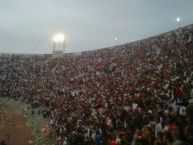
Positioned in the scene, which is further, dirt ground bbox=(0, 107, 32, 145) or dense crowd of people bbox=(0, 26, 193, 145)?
dirt ground bbox=(0, 107, 32, 145)

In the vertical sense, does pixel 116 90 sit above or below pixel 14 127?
above

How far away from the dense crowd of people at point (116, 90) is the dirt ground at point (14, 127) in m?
2.32

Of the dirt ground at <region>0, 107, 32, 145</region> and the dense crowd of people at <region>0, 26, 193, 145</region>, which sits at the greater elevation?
the dense crowd of people at <region>0, 26, 193, 145</region>

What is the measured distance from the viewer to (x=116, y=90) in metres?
25.0

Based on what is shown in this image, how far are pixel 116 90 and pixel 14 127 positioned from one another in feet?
38.2

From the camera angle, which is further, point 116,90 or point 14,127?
point 14,127

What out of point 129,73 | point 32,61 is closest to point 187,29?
point 129,73

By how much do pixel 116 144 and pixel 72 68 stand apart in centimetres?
2798

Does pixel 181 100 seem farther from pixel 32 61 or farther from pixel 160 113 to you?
pixel 32 61

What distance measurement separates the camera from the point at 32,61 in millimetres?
52031

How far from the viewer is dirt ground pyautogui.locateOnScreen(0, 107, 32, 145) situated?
89.9 ft

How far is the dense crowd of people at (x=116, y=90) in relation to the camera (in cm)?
1449

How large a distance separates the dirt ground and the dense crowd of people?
7.61 ft

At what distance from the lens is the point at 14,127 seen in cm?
3144
